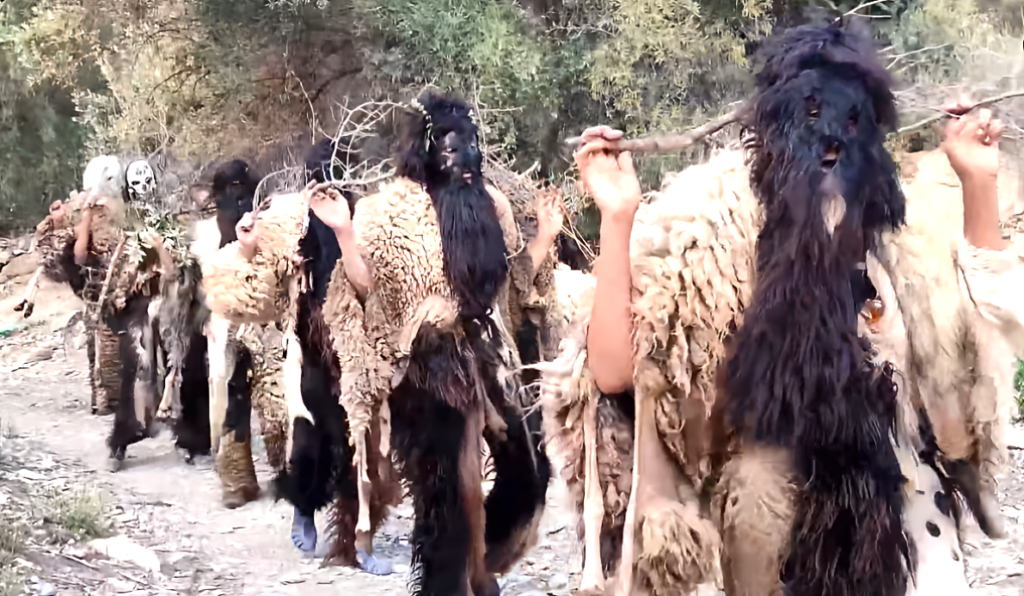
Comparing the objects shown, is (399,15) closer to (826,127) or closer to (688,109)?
(688,109)

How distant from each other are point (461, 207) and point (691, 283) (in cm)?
47

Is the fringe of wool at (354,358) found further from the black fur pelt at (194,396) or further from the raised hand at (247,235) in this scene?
the black fur pelt at (194,396)

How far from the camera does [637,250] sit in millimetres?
949

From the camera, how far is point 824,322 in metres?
0.91

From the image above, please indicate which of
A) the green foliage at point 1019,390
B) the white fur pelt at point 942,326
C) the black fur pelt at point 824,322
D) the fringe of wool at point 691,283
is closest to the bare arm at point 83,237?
the fringe of wool at point 691,283

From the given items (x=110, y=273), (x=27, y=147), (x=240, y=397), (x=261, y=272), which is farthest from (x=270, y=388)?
(x=27, y=147)

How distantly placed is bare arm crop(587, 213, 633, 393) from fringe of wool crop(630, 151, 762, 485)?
0.01 metres

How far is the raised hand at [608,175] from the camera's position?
3.29 ft

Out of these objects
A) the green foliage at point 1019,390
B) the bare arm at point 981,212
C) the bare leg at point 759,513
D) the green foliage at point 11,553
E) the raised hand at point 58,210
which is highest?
the bare arm at point 981,212

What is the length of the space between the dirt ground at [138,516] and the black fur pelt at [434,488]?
0.11 ft

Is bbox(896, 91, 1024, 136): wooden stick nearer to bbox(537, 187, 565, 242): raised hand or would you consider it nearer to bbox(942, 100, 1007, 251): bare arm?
bbox(942, 100, 1007, 251): bare arm

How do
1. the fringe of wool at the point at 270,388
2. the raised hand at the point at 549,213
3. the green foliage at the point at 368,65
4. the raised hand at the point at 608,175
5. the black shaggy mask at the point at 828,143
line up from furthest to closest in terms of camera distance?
the fringe of wool at the point at 270,388
the raised hand at the point at 549,213
the green foliage at the point at 368,65
the raised hand at the point at 608,175
the black shaggy mask at the point at 828,143

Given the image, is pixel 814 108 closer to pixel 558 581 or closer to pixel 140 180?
pixel 558 581

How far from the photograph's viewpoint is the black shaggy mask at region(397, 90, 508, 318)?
128 centimetres
